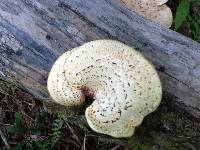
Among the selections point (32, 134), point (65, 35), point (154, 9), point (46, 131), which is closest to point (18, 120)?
point (32, 134)

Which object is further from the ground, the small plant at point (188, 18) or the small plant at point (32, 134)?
the small plant at point (188, 18)

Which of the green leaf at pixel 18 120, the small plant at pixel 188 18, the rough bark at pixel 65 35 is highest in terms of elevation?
the rough bark at pixel 65 35

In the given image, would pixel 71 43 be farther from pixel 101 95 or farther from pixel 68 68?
pixel 101 95

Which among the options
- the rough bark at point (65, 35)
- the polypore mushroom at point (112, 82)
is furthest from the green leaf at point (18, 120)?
the polypore mushroom at point (112, 82)

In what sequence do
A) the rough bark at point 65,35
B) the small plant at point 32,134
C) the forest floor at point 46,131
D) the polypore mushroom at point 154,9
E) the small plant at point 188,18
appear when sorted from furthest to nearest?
1. the small plant at point 188,18
2. the polypore mushroom at point 154,9
3. the small plant at point 32,134
4. the forest floor at point 46,131
5. the rough bark at point 65,35

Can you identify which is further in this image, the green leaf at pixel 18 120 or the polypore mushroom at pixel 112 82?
the green leaf at pixel 18 120

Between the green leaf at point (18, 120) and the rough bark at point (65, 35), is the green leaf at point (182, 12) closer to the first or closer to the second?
the rough bark at point (65, 35)

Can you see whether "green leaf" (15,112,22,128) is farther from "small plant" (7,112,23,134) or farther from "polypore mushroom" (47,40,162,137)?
"polypore mushroom" (47,40,162,137)

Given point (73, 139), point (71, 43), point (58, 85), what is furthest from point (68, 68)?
point (73, 139)
